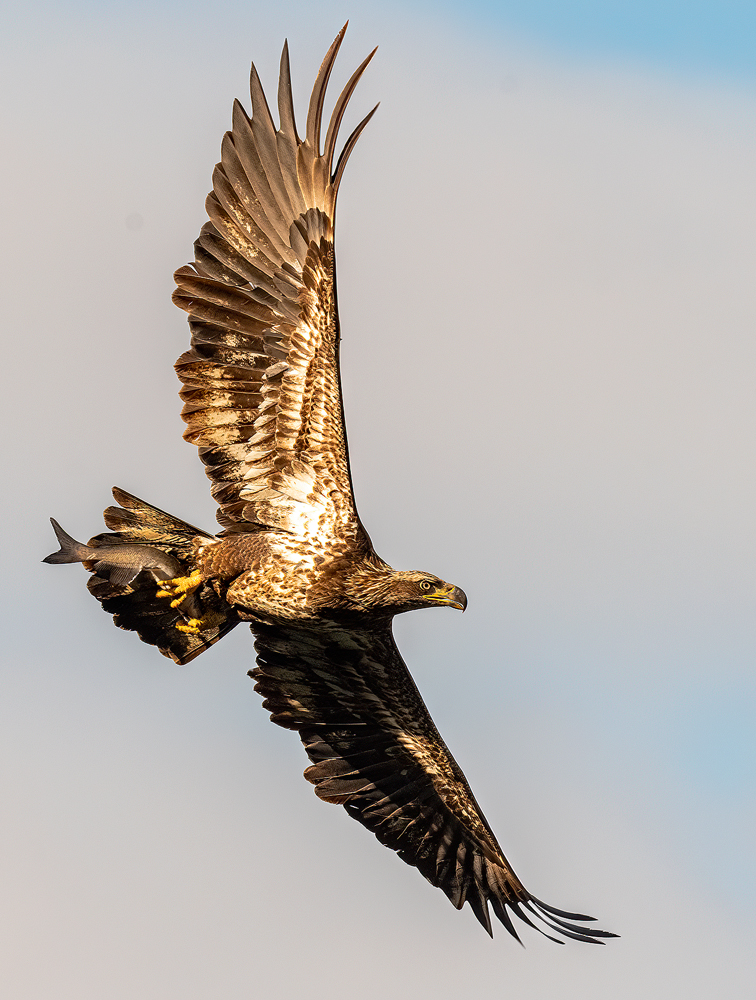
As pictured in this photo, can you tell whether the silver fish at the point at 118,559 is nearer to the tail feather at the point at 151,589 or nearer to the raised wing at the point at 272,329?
the tail feather at the point at 151,589

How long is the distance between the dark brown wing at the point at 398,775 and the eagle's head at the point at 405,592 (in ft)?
5.86

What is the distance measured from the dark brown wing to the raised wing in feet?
7.07

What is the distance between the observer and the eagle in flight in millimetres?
14859

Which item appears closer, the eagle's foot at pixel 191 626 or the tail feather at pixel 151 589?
the tail feather at pixel 151 589

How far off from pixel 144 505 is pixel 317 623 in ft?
6.05

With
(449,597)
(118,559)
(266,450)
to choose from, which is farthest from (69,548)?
(449,597)

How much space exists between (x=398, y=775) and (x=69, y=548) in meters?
4.31

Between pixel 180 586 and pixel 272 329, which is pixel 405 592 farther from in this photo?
pixel 272 329

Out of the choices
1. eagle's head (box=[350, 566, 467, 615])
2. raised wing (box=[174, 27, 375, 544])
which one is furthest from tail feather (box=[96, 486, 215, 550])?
eagle's head (box=[350, 566, 467, 615])

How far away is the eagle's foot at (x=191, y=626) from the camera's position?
15.6m

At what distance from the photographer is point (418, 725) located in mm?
16812

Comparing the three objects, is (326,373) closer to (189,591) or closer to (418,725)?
(189,591)

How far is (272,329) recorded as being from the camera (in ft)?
49.9

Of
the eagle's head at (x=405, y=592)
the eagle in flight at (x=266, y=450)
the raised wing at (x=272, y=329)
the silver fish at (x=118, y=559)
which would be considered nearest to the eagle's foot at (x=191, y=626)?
the eagle in flight at (x=266, y=450)
